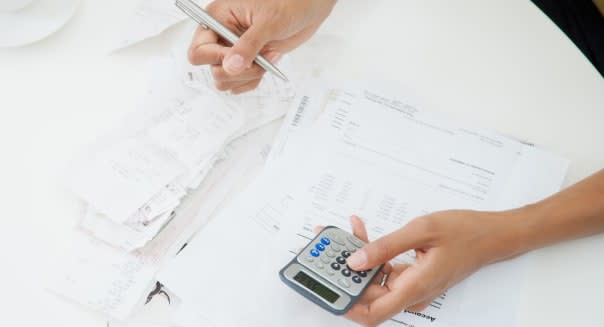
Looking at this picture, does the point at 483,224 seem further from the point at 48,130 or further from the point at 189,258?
the point at 48,130

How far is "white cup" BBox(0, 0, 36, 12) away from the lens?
29.1 inches

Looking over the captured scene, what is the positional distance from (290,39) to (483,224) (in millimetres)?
366

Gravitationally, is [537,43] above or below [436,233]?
above

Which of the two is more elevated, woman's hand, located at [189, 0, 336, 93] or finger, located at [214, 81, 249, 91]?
woman's hand, located at [189, 0, 336, 93]

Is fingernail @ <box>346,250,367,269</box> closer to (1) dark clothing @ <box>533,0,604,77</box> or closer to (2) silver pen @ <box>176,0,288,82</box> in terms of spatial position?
(2) silver pen @ <box>176,0,288,82</box>

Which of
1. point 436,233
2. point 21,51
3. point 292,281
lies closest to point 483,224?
point 436,233

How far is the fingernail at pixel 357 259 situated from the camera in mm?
587

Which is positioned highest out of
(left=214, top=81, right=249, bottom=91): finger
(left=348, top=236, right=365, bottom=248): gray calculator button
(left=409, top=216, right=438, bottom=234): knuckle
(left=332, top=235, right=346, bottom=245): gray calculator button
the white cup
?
the white cup

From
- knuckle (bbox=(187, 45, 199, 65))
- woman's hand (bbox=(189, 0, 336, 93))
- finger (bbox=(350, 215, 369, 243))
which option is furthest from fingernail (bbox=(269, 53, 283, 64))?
finger (bbox=(350, 215, 369, 243))

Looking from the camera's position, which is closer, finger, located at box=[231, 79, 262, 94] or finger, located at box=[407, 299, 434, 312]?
finger, located at box=[407, 299, 434, 312]

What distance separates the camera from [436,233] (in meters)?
0.62

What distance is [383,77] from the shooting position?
2.54 feet

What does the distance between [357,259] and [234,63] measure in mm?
275

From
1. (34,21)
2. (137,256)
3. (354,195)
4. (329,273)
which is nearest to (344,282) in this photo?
(329,273)
